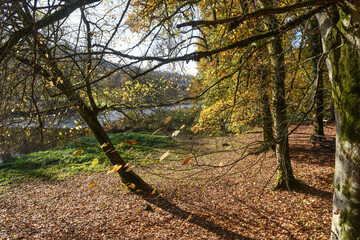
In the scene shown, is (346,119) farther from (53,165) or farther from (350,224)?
(53,165)

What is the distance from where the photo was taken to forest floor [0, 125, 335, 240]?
14.3 feet

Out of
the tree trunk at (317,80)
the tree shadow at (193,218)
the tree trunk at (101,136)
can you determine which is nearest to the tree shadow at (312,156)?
the tree trunk at (317,80)

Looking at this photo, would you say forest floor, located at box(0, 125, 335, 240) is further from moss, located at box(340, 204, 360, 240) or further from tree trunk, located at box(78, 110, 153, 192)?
moss, located at box(340, 204, 360, 240)

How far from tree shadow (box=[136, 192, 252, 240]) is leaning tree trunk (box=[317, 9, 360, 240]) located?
7.57ft

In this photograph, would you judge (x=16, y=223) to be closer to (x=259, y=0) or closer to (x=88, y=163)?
(x=88, y=163)

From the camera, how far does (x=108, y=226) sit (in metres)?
4.96

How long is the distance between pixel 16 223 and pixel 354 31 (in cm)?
761

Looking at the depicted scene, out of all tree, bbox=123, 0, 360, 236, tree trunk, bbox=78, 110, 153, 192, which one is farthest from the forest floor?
tree, bbox=123, 0, 360, 236

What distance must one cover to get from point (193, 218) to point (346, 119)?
4.06 meters

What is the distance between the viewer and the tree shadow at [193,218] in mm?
4282

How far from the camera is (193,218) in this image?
5031 mm

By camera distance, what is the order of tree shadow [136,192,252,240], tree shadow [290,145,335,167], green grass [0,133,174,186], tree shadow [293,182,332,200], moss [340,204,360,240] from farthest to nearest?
green grass [0,133,174,186], tree shadow [290,145,335,167], tree shadow [293,182,332,200], tree shadow [136,192,252,240], moss [340,204,360,240]

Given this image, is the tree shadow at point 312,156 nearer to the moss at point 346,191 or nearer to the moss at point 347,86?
the moss at point 346,191

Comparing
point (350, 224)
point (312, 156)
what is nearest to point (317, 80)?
point (350, 224)
